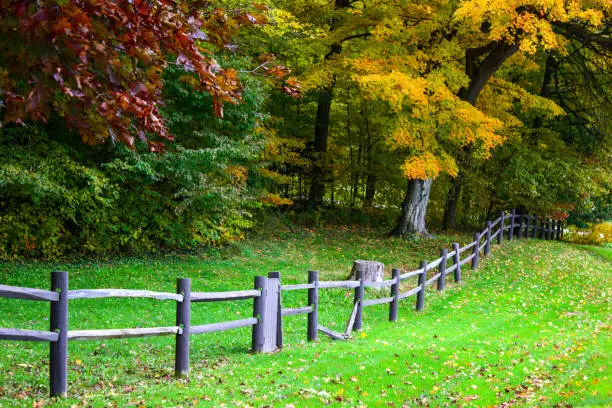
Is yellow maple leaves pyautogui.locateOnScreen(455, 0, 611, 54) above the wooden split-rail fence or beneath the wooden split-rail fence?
above

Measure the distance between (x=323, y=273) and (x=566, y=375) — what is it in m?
9.26

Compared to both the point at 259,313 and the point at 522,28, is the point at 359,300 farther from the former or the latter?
the point at 522,28

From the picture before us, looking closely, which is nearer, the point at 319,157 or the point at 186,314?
the point at 186,314

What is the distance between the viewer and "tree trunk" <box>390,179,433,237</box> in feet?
75.9

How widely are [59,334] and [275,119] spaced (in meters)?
19.2

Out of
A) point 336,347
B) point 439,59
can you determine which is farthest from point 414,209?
point 336,347

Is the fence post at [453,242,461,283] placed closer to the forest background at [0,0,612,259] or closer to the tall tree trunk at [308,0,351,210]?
the forest background at [0,0,612,259]

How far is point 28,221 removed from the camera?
15633mm

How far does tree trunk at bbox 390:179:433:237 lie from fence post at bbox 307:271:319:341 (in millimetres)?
13262

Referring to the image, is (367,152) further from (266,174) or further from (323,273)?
(323,273)

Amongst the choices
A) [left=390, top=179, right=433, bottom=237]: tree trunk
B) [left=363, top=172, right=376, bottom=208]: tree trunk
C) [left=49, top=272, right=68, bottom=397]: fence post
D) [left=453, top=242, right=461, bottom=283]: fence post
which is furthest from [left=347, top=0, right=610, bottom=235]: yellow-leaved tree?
[left=49, top=272, right=68, bottom=397]: fence post

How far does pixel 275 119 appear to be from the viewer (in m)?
24.9

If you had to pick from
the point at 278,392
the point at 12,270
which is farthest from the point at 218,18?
the point at 12,270

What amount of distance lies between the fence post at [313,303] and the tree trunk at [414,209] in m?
13.3
